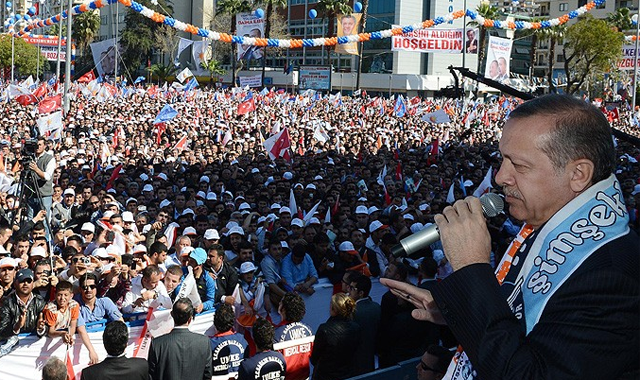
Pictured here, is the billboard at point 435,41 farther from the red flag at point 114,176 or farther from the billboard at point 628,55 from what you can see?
the red flag at point 114,176

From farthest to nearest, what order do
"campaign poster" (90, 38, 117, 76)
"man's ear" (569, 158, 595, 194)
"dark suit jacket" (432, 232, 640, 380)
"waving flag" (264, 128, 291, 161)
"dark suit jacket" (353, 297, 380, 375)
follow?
"campaign poster" (90, 38, 117, 76) < "waving flag" (264, 128, 291, 161) < "dark suit jacket" (353, 297, 380, 375) < "man's ear" (569, 158, 595, 194) < "dark suit jacket" (432, 232, 640, 380)

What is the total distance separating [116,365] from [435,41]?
1071 inches

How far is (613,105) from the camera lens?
33.6 meters

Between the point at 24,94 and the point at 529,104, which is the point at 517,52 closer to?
the point at 24,94

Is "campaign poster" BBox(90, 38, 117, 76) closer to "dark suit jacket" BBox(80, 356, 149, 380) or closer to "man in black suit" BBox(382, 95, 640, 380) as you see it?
"dark suit jacket" BBox(80, 356, 149, 380)

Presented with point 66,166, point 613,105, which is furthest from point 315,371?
point 613,105

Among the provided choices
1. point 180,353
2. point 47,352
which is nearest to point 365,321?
point 180,353

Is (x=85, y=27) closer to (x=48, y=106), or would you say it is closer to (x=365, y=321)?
(x=48, y=106)

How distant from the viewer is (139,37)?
77.8 meters

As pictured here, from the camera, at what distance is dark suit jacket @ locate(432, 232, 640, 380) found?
1527mm

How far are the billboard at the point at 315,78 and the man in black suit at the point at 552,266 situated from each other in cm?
5110

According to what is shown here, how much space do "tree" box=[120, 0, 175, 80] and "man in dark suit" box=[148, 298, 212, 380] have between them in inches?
2868

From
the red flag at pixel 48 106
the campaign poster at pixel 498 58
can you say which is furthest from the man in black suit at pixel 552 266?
the campaign poster at pixel 498 58

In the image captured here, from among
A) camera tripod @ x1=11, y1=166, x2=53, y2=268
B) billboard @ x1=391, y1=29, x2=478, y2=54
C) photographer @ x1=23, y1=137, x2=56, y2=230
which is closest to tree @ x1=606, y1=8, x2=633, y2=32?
billboard @ x1=391, y1=29, x2=478, y2=54
